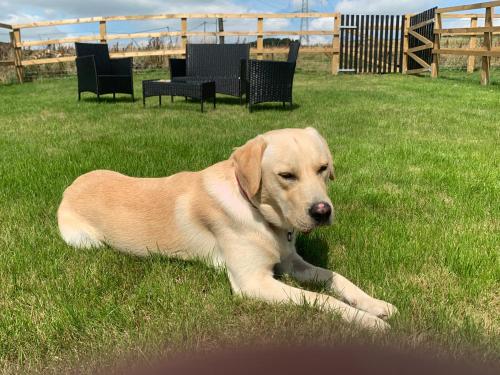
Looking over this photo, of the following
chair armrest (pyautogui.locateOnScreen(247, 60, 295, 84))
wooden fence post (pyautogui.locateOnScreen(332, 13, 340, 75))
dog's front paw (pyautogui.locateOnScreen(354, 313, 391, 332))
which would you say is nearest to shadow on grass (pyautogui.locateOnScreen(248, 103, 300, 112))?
chair armrest (pyautogui.locateOnScreen(247, 60, 295, 84))

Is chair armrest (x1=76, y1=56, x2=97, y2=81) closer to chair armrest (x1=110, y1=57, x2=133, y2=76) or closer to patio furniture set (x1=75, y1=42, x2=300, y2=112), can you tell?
patio furniture set (x1=75, y1=42, x2=300, y2=112)

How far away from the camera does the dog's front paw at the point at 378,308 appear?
2186mm

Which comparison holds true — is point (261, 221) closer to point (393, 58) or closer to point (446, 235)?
point (446, 235)

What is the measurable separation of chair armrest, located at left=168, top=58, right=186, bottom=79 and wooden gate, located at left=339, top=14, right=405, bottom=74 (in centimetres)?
935

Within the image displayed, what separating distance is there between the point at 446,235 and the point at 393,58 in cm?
1789

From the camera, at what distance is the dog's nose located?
6.93ft

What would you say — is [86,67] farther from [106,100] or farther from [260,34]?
[260,34]

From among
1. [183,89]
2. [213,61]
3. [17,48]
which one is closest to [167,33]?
[17,48]

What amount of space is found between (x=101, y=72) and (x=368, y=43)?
11.9 metres

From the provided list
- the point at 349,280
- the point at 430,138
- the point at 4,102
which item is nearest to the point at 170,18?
the point at 4,102

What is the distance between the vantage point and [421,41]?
17672 millimetres

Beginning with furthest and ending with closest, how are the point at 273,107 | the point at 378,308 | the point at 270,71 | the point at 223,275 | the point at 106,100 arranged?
the point at 106,100
the point at 273,107
the point at 270,71
the point at 223,275
the point at 378,308

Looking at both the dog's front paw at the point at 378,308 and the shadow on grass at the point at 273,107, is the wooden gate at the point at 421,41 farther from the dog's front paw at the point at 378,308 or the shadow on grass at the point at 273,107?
the dog's front paw at the point at 378,308

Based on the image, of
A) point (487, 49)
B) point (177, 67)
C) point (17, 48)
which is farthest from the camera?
point (17, 48)
